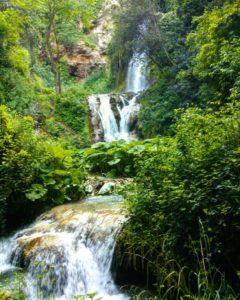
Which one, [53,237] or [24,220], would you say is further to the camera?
[24,220]

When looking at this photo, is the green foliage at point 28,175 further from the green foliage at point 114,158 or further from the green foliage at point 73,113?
the green foliage at point 73,113

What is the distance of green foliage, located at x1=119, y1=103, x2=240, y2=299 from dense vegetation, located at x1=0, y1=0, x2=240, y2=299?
2 cm

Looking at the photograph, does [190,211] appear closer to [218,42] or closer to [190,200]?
[190,200]

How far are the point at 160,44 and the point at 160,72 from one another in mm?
1849

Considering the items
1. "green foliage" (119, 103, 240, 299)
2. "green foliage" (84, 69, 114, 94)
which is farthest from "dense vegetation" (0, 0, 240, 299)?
"green foliage" (84, 69, 114, 94)

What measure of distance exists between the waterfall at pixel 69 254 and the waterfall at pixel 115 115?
37.5 feet

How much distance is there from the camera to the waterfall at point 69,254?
5.68 meters

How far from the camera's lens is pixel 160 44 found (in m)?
17.4

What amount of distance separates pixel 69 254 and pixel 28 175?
9.49 feet

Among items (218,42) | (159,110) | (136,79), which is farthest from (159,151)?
(136,79)

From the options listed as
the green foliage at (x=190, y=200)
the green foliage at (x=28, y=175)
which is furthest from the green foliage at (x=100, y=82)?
the green foliage at (x=190, y=200)

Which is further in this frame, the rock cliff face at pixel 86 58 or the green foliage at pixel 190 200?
the rock cliff face at pixel 86 58

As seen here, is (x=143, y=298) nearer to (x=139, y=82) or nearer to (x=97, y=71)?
(x=139, y=82)

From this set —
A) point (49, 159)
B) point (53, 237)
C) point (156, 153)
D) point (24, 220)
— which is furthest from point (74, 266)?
point (49, 159)
